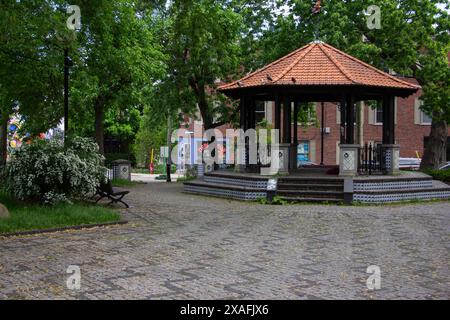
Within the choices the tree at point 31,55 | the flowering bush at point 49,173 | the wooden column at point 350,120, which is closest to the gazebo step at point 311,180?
the wooden column at point 350,120

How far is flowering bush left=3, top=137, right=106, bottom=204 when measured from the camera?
13.6 metres

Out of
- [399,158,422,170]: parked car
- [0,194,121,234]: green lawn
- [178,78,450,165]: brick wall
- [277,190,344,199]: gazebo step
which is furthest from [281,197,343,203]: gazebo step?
[178,78,450,165]: brick wall

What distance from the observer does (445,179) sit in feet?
78.9

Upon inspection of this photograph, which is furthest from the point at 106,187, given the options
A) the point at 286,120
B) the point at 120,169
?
the point at 120,169

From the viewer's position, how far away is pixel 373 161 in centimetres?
2164

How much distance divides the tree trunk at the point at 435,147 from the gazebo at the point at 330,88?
6.74m

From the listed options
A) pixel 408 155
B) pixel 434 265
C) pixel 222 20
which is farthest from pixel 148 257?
pixel 408 155

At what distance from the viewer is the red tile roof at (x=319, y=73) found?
64.2 ft

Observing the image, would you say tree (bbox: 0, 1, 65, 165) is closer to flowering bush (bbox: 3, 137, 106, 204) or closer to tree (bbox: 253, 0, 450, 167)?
flowering bush (bbox: 3, 137, 106, 204)

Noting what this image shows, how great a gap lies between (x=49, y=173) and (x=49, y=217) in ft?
5.46

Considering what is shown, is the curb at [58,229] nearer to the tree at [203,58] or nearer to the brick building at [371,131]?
the tree at [203,58]

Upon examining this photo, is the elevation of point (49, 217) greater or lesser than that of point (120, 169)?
lesser

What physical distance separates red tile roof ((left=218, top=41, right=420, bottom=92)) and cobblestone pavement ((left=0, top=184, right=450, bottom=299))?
628cm

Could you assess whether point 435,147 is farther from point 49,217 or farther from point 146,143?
point 146,143
